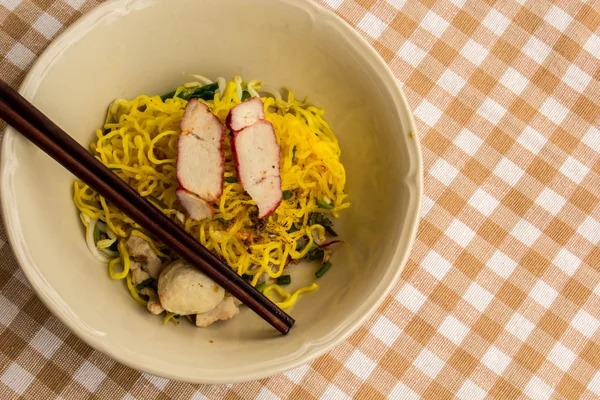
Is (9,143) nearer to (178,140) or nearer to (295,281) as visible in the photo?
(178,140)

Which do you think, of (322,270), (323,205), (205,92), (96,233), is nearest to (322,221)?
(323,205)

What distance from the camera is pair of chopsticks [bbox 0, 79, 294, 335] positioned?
1.65 m

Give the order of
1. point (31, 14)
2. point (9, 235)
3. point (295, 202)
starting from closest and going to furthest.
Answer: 1. point (9, 235)
2. point (295, 202)
3. point (31, 14)

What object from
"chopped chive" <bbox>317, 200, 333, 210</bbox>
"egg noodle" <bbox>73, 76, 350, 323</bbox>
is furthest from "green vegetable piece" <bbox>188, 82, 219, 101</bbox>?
"chopped chive" <bbox>317, 200, 333, 210</bbox>

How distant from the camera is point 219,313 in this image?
76.5 inches

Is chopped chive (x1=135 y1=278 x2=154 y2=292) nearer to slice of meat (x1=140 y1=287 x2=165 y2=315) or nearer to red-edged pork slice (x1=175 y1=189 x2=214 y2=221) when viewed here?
slice of meat (x1=140 y1=287 x2=165 y2=315)

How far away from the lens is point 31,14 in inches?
88.0

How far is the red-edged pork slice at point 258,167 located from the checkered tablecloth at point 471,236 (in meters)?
0.70

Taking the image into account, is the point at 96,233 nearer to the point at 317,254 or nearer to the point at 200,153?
the point at 200,153

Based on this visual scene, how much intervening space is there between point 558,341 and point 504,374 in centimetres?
26

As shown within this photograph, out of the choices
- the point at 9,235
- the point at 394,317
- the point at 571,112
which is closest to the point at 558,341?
the point at 394,317

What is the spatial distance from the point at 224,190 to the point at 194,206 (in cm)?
11

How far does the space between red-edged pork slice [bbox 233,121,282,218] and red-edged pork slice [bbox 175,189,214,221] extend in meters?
0.14

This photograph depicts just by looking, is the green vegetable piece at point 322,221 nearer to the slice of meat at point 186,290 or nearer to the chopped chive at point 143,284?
the slice of meat at point 186,290
